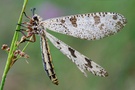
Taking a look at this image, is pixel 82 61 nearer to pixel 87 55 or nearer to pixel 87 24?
pixel 87 24

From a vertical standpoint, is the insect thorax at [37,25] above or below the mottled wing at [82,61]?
above

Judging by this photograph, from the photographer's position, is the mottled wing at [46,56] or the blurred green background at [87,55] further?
the blurred green background at [87,55]

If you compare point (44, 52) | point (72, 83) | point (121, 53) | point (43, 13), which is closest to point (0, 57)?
point (43, 13)

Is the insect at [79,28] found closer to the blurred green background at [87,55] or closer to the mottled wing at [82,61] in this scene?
the mottled wing at [82,61]

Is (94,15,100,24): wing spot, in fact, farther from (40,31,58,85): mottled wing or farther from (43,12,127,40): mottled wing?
(40,31,58,85): mottled wing

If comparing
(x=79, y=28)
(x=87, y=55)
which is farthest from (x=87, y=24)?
(x=87, y=55)

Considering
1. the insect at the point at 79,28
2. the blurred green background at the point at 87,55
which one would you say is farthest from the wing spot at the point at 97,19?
the blurred green background at the point at 87,55
